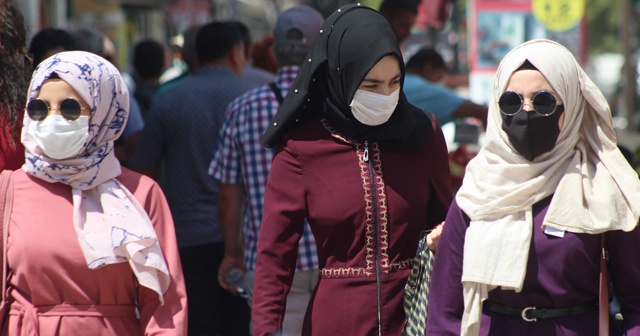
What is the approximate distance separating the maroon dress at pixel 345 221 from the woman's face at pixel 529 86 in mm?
546

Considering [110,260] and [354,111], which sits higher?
[354,111]

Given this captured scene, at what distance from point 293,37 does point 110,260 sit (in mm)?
2108

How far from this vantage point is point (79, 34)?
8320 mm

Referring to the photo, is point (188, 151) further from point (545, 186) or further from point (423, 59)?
point (545, 186)

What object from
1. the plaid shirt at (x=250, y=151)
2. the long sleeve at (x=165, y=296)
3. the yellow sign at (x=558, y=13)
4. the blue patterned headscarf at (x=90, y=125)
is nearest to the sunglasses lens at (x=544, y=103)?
the long sleeve at (x=165, y=296)

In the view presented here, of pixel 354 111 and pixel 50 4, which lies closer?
pixel 354 111

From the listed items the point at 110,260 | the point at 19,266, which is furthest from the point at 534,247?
the point at 19,266

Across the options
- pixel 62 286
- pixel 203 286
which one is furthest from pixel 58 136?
pixel 203 286

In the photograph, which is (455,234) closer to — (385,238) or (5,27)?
(385,238)

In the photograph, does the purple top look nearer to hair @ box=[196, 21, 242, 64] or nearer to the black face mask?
the black face mask

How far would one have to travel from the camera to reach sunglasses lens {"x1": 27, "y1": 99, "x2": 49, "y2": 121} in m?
3.69

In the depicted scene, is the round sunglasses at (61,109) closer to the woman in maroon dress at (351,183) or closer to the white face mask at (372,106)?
the woman in maroon dress at (351,183)

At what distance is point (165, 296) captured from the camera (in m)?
3.74

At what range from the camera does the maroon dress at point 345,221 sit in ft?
12.2
